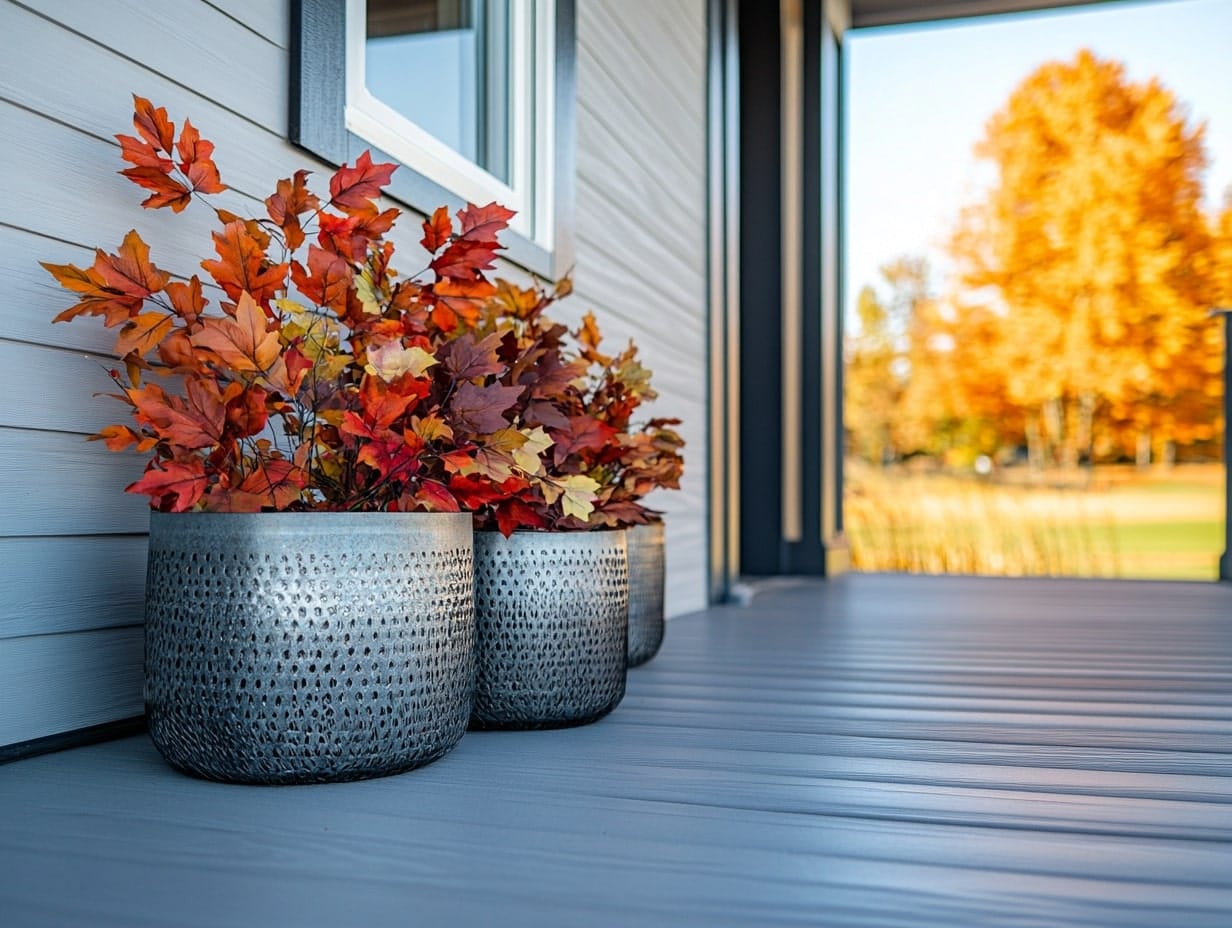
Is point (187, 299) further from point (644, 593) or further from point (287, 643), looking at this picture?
point (644, 593)

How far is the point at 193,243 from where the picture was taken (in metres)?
1.27

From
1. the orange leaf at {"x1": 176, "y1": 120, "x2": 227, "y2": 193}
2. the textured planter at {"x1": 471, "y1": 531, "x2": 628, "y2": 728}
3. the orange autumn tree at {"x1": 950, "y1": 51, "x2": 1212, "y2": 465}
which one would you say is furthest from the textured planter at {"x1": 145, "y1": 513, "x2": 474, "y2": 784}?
the orange autumn tree at {"x1": 950, "y1": 51, "x2": 1212, "y2": 465}

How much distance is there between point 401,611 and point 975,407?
7606 millimetres

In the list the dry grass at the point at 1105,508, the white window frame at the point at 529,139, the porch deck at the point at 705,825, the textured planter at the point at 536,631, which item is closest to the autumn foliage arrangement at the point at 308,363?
the textured planter at the point at 536,631

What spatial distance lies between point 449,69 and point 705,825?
153cm

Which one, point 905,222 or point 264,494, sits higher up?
point 905,222

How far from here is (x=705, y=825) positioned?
2.98 feet

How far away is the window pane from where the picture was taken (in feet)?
5.72

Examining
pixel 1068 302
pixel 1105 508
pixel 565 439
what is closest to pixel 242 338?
pixel 565 439

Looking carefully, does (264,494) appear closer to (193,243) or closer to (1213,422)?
(193,243)

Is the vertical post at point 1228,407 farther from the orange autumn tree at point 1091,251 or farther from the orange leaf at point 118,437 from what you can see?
the orange leaf at point 118,437

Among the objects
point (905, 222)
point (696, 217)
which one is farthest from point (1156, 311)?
point (696, 217)

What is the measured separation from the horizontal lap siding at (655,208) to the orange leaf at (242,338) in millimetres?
1341

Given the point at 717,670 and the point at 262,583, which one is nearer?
the point at 262,583
